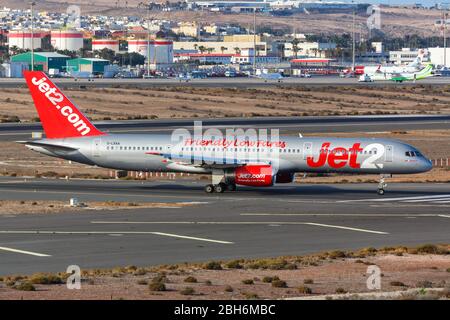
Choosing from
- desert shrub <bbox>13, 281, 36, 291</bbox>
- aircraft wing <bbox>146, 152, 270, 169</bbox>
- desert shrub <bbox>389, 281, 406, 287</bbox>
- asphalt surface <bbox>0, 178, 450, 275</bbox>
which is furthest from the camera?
aircraft wing <bbox>146, 152, 270, 169</bbox>

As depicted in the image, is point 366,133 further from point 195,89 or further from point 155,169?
point 195,89

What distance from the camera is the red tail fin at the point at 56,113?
7969cm

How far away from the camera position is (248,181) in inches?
2985

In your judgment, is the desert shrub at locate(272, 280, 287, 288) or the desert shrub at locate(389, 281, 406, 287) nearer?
the desert shrub at locate(272, 280, 287, 288)

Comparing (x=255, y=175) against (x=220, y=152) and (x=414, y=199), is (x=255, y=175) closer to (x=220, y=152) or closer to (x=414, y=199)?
(x=220, y=152)

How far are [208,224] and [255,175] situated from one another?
1494cm

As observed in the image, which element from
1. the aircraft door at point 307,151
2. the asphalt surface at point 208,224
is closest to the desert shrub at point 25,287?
the asphalt surface at point 208,224

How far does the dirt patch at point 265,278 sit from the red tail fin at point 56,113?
108 ft

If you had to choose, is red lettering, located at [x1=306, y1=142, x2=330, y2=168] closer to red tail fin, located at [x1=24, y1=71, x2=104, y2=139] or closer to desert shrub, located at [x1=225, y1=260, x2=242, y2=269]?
red tail fin, located at [x1=24, y1=71, x2=104, y2=139]

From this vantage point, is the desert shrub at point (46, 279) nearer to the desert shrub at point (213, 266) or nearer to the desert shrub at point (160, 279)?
the desert shrub at point (160, 279)

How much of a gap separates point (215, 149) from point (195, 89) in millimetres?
116584

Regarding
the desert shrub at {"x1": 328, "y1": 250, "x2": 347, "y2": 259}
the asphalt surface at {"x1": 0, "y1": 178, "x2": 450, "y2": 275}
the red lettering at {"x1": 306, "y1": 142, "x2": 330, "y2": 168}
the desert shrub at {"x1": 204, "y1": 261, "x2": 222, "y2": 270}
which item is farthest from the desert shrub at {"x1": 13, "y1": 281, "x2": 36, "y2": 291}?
the red lettering at {"x1": 306, "y1": 142, "x2": 330, "y2": 168}

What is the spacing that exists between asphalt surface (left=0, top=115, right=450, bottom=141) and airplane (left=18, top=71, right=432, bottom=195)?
3225 centimetres

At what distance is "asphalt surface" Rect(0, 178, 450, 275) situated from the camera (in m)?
50.9
